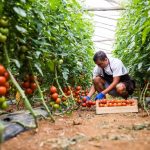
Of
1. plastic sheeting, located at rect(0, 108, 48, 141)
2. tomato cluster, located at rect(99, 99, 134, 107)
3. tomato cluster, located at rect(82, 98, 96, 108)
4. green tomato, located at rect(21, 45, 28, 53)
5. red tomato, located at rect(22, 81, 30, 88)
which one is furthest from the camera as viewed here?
tomato cluster, located at rect(82, 98, 96, 108)

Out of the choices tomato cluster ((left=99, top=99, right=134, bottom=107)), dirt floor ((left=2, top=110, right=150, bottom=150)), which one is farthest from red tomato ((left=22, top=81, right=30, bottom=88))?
tomato cluster ((left=99, top=99, right=134, bottom=107))

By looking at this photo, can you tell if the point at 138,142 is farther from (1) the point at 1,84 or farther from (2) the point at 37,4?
(2) the point at 37,4

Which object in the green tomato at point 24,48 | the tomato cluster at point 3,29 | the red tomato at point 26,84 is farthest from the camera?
the red tomato at point 26,84

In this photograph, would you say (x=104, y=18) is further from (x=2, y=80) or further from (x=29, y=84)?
(x=2, y=80)

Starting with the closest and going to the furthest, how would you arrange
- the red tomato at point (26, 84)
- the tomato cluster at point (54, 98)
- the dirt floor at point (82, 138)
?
1. the dirt floor at point (82, 138)
2. the red tomato at point (26, 84)
3. the tomato cluster at point (54, 98)

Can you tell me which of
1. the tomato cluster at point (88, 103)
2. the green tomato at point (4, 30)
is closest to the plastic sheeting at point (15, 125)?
the green tomato at point (4, 30)

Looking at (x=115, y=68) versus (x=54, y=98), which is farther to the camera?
(x=115, y=68)

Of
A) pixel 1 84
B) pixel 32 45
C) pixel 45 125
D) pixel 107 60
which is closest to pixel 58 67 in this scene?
pixel 32 45

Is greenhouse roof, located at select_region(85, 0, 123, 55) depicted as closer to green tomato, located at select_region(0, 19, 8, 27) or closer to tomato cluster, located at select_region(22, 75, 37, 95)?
tomato cluster, located at select_region(22, 75, 37, 95)

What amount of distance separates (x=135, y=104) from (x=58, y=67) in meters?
1.19

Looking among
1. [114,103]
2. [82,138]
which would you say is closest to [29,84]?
[82,138]

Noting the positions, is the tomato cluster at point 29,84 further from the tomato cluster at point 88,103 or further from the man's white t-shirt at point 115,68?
the man's white t-shirt at point 115,68

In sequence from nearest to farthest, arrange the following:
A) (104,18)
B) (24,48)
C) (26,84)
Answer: (24,48) < (26,84) < (104,18)

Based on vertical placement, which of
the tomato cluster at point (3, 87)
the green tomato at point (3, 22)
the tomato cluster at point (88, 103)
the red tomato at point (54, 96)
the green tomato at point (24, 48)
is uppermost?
the green tomato at point (3, 22)
